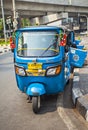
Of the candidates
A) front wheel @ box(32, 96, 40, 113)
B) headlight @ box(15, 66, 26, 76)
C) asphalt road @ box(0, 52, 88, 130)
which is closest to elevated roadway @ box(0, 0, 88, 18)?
asphalt road @ box(0, 52, 88, 130)

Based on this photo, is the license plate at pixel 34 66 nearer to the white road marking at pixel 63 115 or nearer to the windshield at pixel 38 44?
the windshield at pixel 38 44

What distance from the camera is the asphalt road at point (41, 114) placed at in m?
5.23

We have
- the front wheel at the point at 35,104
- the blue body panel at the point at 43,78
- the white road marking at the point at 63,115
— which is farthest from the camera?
the blue body panel at the point at 43,78

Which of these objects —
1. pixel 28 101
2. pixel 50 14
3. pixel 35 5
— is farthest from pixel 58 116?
pixel 50 14

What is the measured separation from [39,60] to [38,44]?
0.50 metres

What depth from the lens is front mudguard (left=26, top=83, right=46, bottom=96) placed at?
19.5ft

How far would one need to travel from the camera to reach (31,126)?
5242mm

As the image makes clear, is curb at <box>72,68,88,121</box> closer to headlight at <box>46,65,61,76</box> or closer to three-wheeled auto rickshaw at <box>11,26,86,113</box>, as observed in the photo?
three-wheeled auto rickshaw at <box>11,26,86,113</box>

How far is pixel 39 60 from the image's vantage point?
621 centimetres

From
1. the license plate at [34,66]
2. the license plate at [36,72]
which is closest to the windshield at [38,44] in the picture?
the license plate at [34,66]

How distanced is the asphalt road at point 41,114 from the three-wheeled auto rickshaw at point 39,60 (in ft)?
1.05

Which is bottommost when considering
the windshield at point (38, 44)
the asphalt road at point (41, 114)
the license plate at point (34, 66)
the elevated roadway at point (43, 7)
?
the asphalt road at point (41, 114)

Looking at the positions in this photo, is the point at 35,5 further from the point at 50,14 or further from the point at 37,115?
the point at 37,115

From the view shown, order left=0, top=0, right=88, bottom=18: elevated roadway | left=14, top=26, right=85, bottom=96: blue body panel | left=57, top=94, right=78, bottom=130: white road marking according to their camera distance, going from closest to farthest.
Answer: left=57, top=94, right=78, bottom=130: white road marking < left=14, top=26, right=85, bottom=96: blue body panel < left=0, top=0, right=88, bottom=18: elevated roadway
